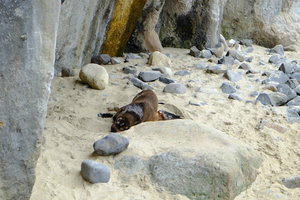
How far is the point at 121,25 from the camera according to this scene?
5543mm

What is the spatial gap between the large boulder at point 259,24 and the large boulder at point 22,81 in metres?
6.41

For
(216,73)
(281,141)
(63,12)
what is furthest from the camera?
(216,73)

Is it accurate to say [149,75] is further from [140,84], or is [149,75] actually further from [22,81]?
[22,81]

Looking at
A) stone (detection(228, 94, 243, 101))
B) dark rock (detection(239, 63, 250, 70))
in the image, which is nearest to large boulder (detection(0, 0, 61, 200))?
stone (detection(228, 94, 243, 101))

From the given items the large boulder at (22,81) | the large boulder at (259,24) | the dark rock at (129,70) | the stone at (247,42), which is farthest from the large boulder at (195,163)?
the large boulder at (259,24)

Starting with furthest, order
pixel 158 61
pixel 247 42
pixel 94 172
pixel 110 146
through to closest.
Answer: pixel 247 42 < pixel 158 61 < pixel 110 146 < pixel 94 172

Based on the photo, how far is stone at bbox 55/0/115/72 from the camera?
4324 millimetres

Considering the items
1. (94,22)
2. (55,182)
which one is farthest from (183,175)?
(94,22)

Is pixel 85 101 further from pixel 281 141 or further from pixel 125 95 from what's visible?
pixel 281 141

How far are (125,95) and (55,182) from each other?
1.98 m

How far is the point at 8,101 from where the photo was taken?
1.72 metres

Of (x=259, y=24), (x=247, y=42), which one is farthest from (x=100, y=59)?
(x=259, y=24)

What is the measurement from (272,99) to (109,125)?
188 centimetres

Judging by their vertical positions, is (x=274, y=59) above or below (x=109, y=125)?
above
